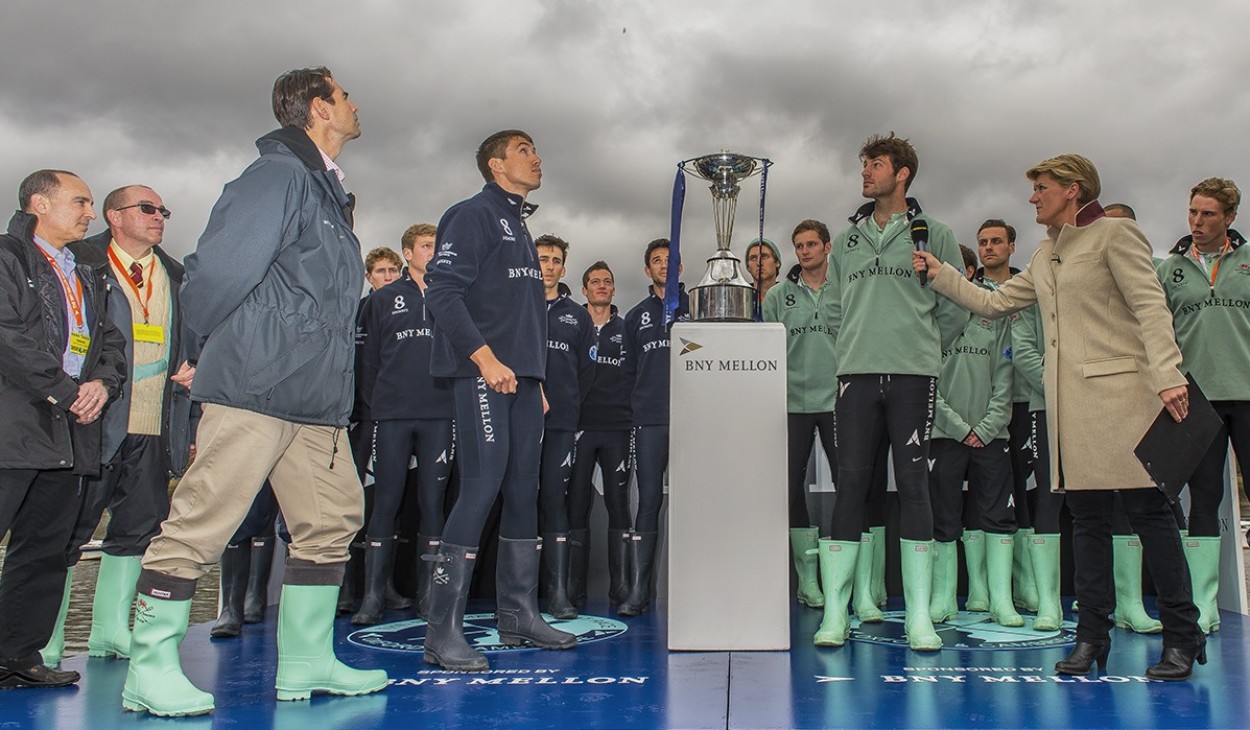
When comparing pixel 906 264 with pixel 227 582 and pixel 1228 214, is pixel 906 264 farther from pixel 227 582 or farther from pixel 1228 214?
pixel 227 582

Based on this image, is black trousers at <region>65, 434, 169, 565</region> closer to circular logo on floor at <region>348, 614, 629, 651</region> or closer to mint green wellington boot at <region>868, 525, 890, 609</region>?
circular logo on floor at <region>348, 614, 629, 651</region>

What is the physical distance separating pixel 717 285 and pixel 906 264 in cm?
78

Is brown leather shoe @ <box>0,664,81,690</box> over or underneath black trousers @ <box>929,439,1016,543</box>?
underneath

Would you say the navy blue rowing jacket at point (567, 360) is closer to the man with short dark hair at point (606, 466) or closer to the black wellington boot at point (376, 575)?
the man with short dark hair at point (606, 466)

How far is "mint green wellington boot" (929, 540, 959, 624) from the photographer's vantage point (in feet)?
14.7

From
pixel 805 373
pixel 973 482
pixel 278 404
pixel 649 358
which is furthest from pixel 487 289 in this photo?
pixel 973 482

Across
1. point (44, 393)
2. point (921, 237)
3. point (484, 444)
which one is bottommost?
point (484, 444)

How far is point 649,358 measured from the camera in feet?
16.5

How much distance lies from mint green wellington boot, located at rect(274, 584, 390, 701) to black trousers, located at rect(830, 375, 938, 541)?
2.02m

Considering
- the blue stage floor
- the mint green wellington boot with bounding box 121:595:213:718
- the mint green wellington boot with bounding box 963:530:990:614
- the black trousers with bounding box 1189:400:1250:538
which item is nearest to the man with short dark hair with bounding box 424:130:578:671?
the blue stage floor

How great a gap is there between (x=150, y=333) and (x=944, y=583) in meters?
3.68

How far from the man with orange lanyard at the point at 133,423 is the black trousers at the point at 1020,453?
13.0ft

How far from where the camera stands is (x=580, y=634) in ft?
13.7

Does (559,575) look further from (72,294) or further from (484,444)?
(72,294)
